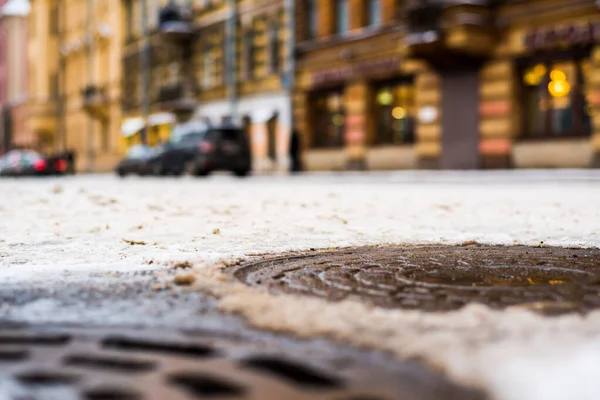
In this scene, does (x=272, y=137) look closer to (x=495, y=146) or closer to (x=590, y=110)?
(x=495, y=146)

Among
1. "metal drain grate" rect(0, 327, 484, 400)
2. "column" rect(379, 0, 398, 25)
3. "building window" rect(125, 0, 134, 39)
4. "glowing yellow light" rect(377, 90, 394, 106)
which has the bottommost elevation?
"metal drain grate" rect(0, 327, 484, 400)

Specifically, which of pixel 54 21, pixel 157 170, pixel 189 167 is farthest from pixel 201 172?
pixel 54 21

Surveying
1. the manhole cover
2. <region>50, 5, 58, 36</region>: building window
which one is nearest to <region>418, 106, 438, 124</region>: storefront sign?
the manhole cover

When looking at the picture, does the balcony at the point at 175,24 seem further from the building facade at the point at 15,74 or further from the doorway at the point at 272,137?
the building facade at the point at 15,74

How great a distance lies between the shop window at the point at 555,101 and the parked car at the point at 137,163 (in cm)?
1206

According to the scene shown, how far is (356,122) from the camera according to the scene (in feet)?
89.1

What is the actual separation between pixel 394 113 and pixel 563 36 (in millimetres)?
7006

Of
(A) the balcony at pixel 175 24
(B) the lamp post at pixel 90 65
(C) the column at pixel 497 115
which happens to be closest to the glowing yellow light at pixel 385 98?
(C) the column at pixel 497 115

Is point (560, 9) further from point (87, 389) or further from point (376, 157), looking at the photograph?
point (87, 389)

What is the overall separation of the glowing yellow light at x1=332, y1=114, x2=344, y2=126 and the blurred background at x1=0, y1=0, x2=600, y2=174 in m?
0.07

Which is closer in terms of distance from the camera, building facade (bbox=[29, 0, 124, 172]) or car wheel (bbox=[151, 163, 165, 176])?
car wheel (bbox=[151, 163, 165, 176])

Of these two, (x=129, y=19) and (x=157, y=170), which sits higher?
(x=129, y=19)

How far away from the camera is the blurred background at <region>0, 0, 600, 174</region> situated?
68.6 ft

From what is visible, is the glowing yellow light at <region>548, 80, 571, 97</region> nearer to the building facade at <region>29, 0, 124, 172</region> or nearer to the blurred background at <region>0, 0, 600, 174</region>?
the blurred background at <region>0, 0, 600, 174</region>
